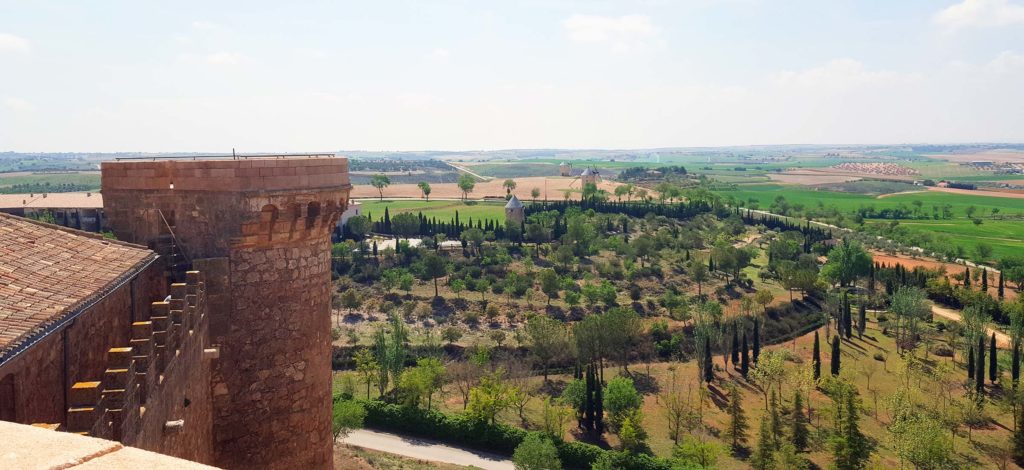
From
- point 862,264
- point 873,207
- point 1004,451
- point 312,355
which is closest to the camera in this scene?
point 312,355

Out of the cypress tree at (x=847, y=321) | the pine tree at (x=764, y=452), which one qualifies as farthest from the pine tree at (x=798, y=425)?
the cypress tree at (x=847, y=321)

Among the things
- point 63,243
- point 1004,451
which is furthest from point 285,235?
point 1004,451

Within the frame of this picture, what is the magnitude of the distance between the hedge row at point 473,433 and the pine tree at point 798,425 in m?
8.59

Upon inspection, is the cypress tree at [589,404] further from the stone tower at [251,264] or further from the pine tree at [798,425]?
the stone tower at [251,264]

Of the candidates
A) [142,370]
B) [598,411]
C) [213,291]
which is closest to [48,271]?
[213,291]

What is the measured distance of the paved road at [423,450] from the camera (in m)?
35.1

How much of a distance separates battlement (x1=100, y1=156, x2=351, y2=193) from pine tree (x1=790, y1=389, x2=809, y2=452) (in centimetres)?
3393

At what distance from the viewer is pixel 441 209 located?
4796 inches

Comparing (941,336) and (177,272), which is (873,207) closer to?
(941,336)

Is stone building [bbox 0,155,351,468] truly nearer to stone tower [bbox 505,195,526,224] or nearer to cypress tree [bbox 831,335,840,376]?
cypress tree [bbox 831,335,840,376]

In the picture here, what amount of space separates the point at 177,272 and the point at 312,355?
209 cm

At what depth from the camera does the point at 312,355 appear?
9.96 meters

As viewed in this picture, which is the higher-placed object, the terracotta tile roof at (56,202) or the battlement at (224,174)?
the battlement at (224,174)

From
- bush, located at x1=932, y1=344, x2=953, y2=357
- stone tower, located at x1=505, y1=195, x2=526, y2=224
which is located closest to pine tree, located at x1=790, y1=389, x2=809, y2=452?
bush, located at x1=932, y1=344, x2=953, y2=357
